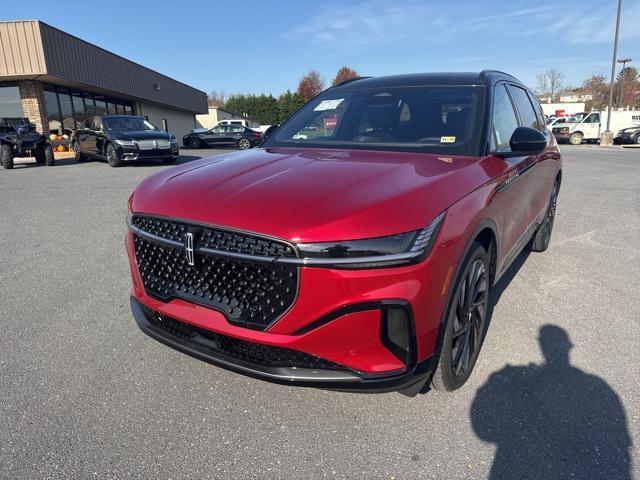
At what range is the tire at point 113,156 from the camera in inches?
557

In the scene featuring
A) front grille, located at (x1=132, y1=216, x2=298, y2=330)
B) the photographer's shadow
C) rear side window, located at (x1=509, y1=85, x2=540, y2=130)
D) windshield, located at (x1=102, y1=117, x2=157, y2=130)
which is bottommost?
the photographer's shadow

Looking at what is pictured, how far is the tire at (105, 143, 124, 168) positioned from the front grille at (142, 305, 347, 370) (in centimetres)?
1320

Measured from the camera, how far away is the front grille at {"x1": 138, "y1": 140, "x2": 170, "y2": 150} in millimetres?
14027

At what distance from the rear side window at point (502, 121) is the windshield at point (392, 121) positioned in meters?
0.17

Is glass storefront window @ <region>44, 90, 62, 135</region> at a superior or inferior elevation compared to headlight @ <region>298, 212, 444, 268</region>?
superior

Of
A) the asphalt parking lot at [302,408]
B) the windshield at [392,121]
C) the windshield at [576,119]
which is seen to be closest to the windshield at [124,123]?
the asphalt parking lot at [302,408]

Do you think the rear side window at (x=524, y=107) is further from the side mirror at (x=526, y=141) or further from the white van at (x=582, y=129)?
the white van at (x=582, y=129)

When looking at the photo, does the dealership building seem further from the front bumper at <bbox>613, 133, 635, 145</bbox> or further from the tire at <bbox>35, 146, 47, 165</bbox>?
the front bumper at <bbox>613, 133, 635, 145</bbox>

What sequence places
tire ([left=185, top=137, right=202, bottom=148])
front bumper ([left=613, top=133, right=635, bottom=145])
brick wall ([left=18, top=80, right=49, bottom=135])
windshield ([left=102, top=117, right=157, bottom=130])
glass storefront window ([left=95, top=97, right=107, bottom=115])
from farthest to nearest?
1. front bumper ([left=613, top=133, right=635, bottom=145])
2. tire ([left=185, top=137, right=202, bottom=148])
3. glass storefront window ([left=95, top=97, right=107, bottom=115])
4. brick wall ([left=18, top=80, right=49, bottom=135])
5. windshield ([left=102, top=117, right=157, bottom=130])

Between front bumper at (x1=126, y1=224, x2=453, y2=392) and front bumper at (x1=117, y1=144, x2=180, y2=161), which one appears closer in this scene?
front bumper at (x1=126, y1=224, x2=453, y2=392)

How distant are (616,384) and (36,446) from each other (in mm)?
3077

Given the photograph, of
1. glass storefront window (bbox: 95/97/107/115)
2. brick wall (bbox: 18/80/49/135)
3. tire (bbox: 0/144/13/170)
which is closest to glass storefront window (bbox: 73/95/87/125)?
glass storefront window (bbox: 95/97/107/115)

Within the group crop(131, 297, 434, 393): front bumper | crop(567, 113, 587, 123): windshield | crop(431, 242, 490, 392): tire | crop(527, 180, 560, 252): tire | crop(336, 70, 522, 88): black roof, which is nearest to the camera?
crop(131, 297, 434, 393): front bumper

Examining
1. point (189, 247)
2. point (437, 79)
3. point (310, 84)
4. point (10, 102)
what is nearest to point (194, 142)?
point (10, 102)
